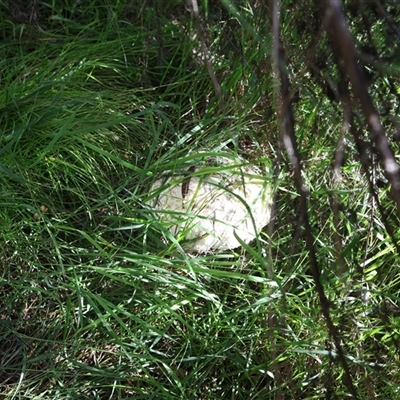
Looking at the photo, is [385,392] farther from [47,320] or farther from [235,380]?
[47,320]

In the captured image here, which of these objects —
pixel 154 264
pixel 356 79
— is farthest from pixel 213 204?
pixel 356 79

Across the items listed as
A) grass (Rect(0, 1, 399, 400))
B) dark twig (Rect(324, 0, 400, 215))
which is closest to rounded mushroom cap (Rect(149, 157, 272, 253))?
grass (Rect(0, 1, 399, 400))

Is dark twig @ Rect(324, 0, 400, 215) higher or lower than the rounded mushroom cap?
lower

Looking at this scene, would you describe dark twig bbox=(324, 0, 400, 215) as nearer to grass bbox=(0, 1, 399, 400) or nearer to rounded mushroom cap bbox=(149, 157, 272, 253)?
grass bbox=(0, 1, 399, 400)

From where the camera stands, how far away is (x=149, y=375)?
1.76 m

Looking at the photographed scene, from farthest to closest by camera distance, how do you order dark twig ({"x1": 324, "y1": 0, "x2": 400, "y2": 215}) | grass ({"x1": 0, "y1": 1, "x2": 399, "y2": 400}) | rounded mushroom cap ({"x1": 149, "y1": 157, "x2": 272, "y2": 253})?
rounded mushroom cap ({"x1": 149, "y1": 157, "x2": 272, "y2": 253}) → grass ({"x1": 0, "y1": 1, "x2": 399, "y2": 400}) → dark twig ({"x1": 324, "y1": 0, "x2": 400, "y2": 215})

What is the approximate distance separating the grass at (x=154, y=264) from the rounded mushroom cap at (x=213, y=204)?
5cm

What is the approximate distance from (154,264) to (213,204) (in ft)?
0.84

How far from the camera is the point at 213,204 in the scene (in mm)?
2006

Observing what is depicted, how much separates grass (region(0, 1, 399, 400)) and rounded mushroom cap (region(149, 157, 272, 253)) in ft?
0.17

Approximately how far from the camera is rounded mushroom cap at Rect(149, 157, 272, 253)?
195 centimetres

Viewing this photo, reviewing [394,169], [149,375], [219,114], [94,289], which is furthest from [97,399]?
[394,169]

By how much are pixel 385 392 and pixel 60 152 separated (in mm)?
1198

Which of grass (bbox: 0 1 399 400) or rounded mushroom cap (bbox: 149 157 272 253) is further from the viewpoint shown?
rounded mushroom cap (bbox: 149 157 272 253)
